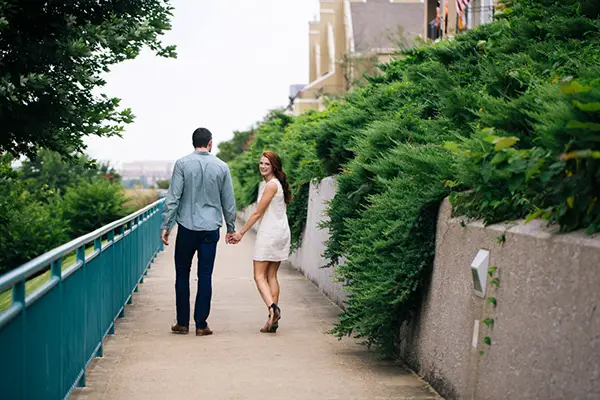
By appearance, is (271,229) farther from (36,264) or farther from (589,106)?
(589,106)

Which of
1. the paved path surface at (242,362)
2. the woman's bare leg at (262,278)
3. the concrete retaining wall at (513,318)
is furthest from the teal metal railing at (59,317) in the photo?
the concrete retaining wall at (513,318)

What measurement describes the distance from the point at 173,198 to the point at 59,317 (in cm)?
391

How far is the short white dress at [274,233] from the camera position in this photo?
34.7 feet

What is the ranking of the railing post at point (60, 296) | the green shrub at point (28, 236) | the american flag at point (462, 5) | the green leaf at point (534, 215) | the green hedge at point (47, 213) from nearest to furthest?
the green leaf at point (534, 215) → the railing post at point (60, 296) → the green hedge at point (47, 213) → the american flag at point (462, 5) → the green shrub at point (28, 236)

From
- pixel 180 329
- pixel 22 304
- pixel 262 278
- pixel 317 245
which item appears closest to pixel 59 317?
pixel 22 304

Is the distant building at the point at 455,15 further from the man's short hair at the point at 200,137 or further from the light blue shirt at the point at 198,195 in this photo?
the light blue shirt at the point at 198,195

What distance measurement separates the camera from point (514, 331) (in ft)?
18.5

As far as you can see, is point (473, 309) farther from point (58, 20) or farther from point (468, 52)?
point (58, 20)

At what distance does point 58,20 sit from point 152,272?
6436 mm

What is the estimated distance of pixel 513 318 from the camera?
18.6 feet

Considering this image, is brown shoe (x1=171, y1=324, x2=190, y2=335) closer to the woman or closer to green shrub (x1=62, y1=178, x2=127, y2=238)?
the woman

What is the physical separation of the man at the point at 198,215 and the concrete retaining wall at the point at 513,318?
276 centimetres

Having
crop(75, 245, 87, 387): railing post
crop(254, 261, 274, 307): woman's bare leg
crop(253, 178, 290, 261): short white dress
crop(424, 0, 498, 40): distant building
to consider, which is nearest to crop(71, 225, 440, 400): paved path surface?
crop(75, 245, 87, 387): railing post

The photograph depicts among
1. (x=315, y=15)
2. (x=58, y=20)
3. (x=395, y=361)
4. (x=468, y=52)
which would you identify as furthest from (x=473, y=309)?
(x=315, y=15)
